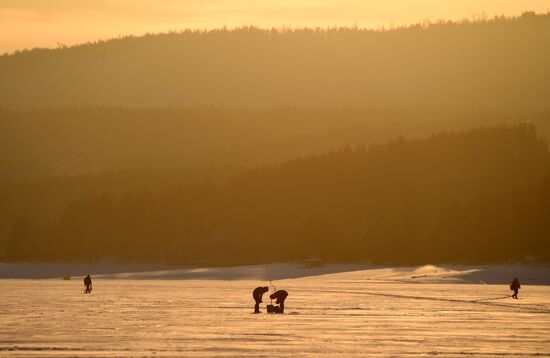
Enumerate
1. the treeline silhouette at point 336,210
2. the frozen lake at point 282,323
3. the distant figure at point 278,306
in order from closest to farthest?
the frozen lake at point 282,323, the distant figure at point 278,306, the treeline silhouette at point 336,210

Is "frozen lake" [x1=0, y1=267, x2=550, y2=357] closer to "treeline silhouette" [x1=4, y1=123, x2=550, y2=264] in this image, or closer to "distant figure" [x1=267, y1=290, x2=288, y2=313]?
"distant figure" [x1=267, y1=290, x2=288, y2=313]

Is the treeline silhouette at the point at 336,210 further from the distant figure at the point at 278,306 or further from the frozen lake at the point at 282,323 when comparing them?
the distant figure at the point at 278,306

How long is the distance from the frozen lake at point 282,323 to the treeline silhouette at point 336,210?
47.3 meters

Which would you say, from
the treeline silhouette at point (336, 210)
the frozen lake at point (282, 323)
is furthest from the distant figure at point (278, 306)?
the treeline silhouette at point (336, 210)

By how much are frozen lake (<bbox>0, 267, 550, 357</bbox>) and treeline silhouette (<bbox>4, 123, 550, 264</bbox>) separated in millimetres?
47283

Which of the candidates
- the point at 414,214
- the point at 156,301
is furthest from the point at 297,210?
the point at 156,301

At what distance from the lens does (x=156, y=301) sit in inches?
2628

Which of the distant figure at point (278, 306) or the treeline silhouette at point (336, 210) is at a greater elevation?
the treeline silhouette at point (336, 210)

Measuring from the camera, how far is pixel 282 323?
171 ft

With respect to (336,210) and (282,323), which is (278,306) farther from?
A: (336,210)

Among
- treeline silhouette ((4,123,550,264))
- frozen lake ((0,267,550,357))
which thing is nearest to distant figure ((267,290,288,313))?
frozen lake ((0,267,550,357))

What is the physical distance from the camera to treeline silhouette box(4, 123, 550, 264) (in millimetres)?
128125

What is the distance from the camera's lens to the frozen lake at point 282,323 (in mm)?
42744

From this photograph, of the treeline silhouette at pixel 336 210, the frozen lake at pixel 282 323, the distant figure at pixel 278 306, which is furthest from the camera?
the treeline silhouette at pixel 336 210
